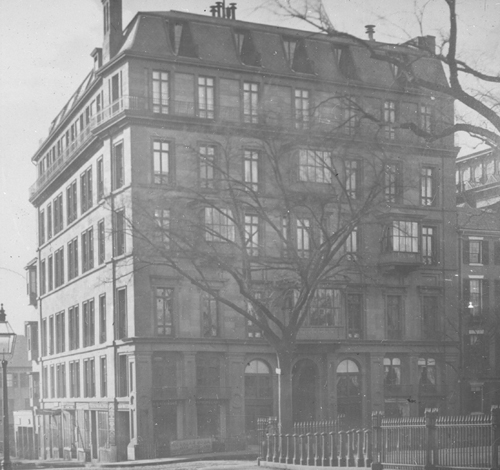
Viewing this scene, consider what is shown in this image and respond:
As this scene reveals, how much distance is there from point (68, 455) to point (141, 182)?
19817 millimetres

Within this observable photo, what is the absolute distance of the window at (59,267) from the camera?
6685cm

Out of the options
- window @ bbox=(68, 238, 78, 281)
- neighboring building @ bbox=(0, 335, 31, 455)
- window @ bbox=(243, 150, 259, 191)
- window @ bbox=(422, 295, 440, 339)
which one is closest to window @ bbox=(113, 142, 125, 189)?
window @ bbox=(243, 150, 259, 191)

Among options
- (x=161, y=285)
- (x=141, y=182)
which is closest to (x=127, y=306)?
(x=161, y=285)

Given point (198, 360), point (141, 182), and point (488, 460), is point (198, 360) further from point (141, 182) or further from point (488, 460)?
point (488, 460)

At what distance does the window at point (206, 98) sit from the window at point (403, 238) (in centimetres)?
1247

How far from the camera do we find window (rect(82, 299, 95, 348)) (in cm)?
5841

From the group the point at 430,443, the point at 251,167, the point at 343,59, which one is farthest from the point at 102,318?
the point at 430,443

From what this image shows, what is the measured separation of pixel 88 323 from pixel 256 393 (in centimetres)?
1179

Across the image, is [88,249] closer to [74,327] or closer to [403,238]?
[74,327]

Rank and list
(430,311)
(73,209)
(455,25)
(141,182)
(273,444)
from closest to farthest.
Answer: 1. (455,25)
2. (273,444)
3. (141,182)
4. (430,311)
5. (73,209)

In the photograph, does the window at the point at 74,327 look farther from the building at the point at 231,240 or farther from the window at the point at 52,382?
the window at the point at 52,382

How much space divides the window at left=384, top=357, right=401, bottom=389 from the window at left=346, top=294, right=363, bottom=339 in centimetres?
231

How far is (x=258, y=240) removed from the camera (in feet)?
180

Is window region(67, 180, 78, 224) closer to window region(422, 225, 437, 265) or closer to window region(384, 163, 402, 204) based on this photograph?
window region(384, 163, 402, 204)
